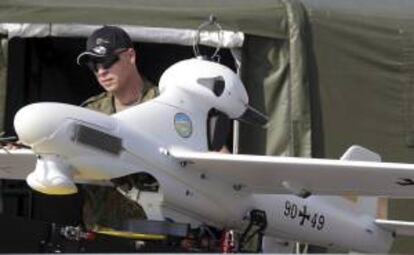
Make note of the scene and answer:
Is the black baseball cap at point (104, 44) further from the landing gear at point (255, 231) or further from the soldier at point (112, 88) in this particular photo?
the landing gear at point (255, 231)

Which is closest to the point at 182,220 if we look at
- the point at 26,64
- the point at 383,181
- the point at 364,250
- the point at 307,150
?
the point at 383,181

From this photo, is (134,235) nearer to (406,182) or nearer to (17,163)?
(17,163)

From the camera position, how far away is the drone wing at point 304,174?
2887 millimetres

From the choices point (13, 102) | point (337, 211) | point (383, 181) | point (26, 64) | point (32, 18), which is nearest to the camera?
point (383, 181)

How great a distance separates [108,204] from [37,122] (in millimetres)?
757

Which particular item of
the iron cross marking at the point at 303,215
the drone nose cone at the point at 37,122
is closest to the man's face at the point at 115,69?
the drone nose cone at the point at 37,122

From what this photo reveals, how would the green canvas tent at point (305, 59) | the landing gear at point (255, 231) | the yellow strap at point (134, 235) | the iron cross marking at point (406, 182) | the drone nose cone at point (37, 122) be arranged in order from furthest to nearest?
the green canvas tent at point (305, 59) → the landing gear at point (255, 231) → the iron cross marking at point (406, 182) → the yellow strap at point (134, 235) → the drone nose cone at point (37, 122)

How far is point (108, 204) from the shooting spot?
3.31 meters

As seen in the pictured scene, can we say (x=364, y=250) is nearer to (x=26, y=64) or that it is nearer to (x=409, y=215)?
(x=409, y=215)

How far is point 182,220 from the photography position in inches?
121

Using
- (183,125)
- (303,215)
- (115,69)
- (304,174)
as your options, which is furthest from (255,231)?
(115,69)

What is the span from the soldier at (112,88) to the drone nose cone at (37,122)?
54 cm

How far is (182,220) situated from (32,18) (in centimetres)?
241

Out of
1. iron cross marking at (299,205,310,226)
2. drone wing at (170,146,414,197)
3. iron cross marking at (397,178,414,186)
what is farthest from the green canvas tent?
iron cross marking at (397,178,414,186)
